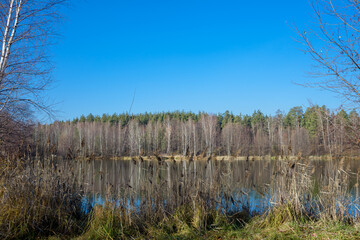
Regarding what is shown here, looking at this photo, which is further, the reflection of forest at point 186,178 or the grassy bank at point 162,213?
the reflection of forest at point 186,178

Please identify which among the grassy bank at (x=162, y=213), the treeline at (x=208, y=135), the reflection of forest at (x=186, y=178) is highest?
the treeline at (x=208, y=135)

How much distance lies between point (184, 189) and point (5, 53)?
434cm

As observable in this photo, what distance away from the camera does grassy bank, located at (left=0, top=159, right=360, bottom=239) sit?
4016 millimetres

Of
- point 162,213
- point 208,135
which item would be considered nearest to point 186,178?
point 162,213

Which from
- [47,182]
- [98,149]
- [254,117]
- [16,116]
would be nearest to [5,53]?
[16,116]

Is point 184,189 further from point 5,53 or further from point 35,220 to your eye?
point 5,53

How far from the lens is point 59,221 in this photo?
14.7ft

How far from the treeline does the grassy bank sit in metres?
0.73

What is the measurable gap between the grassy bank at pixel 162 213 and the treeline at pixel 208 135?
0.73 metres

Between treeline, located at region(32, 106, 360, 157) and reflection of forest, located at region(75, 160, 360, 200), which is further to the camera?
reflection of forest, located at region(75, 160, 360, 200)

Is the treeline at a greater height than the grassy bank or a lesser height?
greater

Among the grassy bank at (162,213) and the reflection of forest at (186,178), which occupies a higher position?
the reflection of forest at (186,178)

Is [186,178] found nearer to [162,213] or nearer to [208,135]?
[162,213]

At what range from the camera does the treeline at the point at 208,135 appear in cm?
442
